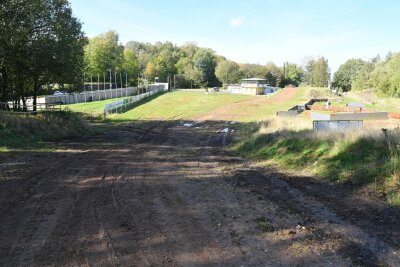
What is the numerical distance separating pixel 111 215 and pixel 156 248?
229 centimetres

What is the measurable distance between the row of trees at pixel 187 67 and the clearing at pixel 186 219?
292 feet

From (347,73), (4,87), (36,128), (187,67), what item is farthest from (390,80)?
(347,73)

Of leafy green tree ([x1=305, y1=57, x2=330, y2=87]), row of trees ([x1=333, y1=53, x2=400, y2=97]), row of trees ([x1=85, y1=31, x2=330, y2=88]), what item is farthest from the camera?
leafy green tree ([x1=305, y1=57, x2=330, y2=87])

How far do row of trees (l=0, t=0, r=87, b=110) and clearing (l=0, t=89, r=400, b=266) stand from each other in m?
16.4

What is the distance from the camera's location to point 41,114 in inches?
1137

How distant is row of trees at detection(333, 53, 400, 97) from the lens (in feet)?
270

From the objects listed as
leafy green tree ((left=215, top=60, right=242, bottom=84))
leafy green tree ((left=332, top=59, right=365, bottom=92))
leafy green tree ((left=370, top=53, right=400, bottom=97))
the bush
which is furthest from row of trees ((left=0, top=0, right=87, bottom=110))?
leafy green tree ((left=332, top=59, right=365, bottom=92))

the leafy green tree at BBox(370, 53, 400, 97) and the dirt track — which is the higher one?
the leafy green tree at BBox(370, 53, 400, 97)

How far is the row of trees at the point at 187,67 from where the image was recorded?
9956 centimetres

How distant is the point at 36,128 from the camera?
26.1 metres

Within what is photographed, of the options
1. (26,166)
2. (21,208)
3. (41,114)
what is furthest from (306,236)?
(41,114)

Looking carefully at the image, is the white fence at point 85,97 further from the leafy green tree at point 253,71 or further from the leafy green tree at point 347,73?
the leafy green tree at point 347,73

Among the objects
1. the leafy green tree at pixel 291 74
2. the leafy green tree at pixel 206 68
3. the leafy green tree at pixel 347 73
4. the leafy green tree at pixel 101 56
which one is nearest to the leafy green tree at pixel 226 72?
the leafy green tree at pixel 206 68

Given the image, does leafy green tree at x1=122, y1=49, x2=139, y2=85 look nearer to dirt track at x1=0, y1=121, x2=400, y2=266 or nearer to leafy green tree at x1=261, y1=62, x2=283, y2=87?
leafy green tree at x1=261, y1=62, x2=283, y2=87
